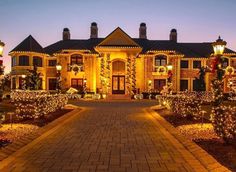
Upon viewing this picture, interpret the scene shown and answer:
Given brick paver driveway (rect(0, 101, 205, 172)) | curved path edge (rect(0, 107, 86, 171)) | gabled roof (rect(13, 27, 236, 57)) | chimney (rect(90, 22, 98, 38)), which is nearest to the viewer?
brick paver driveway (rect(0, 101, 205, 172))

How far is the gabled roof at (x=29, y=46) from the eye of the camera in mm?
47344

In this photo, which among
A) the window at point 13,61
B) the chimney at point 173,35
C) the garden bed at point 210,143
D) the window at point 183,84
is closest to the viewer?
the garden bed at point 210,143

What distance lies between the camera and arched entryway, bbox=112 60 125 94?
153 feet

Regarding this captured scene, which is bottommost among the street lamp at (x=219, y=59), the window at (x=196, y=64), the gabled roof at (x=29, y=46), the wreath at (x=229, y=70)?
the street lamp at (x=219, y=59)

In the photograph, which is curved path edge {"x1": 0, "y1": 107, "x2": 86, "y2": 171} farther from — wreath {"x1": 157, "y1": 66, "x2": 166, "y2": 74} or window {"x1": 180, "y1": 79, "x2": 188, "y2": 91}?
window {"x1": 180, "y1": 79, "x2": 188, "y2": 91}

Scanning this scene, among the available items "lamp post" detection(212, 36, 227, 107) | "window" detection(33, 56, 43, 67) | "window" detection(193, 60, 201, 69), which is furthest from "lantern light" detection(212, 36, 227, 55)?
"window" detection(33, 56, 43, 67)

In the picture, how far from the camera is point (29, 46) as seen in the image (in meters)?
47.6

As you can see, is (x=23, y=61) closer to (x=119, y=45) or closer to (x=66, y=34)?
(x=66, y=34)

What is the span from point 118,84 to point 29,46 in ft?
39.9

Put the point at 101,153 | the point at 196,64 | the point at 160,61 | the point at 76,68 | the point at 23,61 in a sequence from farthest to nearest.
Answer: the point at 196,64
the point at 23,61
the point at 160,61
the point at 76,68
the point at 101,153

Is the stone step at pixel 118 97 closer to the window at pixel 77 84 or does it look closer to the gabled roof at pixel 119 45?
the window at pixel 77 84

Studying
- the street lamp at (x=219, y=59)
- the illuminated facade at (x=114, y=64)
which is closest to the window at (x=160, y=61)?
the illuminated facade at (x=114, y=64)

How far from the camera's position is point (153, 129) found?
14.2 m

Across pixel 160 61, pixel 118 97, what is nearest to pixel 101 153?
pixel 118 97
